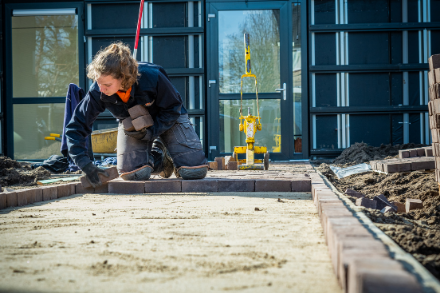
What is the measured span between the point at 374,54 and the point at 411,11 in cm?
105

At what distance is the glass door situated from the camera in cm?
808

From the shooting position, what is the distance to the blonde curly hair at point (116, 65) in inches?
120

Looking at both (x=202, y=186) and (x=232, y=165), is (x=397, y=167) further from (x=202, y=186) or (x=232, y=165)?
(x=232, y=165)

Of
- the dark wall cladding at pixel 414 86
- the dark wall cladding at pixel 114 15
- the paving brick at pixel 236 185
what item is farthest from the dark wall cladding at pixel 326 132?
the paving brick at pixel 236 185

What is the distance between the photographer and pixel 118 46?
3283mm

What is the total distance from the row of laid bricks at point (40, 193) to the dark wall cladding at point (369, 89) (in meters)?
5.86

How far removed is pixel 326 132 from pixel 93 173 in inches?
220

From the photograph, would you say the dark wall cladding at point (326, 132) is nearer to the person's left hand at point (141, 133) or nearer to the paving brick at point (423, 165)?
the paving brick at point (423, 165)

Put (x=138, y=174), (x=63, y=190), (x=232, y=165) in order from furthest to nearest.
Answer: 1. (x=232, y=165)
2. (x=138, y=174)
3. (x=63, y=190)

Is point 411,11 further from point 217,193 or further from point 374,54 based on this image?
point 217,193

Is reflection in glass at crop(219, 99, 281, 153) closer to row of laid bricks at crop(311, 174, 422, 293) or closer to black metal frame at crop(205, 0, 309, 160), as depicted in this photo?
black metal frame at crop(205, 0, 309, 160)

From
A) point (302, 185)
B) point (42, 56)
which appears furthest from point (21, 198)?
point (42, 56)

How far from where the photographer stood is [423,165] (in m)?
3.80

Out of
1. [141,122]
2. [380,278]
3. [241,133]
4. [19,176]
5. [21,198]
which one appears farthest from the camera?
[241,133]
